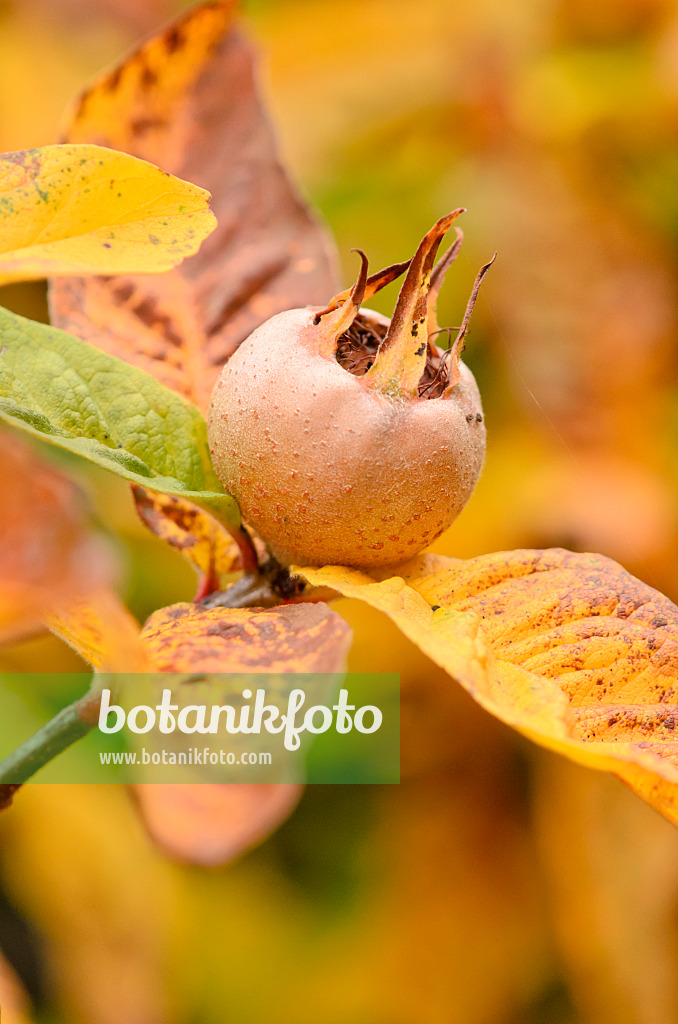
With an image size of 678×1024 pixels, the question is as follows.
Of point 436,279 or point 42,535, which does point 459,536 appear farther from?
point 42,535

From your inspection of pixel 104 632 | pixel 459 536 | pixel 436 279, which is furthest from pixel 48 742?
pixel 459 536

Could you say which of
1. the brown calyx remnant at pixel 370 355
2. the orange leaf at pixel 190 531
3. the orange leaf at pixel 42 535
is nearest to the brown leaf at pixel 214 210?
the orange leaf at pixel 190 531

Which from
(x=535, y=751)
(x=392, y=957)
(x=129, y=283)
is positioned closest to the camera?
(x=129, y=283)

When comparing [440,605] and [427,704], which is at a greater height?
[440,605]

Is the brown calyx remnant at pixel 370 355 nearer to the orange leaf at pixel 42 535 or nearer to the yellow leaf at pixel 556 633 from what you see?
A: the yellow leaf at pixel 556 633

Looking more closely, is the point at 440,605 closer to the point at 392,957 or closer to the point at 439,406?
the point at 439,406

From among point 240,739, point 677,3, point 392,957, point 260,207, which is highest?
point 677,3

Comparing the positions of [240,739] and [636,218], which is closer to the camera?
[240,739]

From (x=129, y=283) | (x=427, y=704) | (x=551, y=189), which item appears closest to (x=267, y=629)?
(x=129, y=283)
